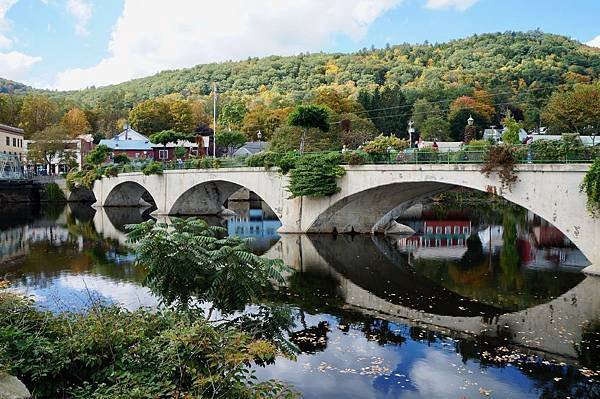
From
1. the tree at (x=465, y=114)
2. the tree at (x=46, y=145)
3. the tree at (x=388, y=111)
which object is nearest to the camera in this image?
the tree at (x=46, y=145)

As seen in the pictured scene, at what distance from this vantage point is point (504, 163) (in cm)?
2425

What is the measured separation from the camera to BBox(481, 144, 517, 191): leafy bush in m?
24.1

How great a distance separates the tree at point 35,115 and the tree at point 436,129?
192 feet

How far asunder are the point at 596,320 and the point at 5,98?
3797 inches

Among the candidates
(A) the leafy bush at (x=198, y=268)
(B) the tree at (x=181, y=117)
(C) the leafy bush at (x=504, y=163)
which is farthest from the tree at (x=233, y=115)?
(A) the leafy bush at (x=198, y=268)

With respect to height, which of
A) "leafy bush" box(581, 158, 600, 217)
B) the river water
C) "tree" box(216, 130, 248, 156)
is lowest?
the river water

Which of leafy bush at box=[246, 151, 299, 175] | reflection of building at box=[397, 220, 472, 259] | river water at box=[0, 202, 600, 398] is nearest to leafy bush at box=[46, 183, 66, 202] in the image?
river water at box=[0, 202, 600, 398]

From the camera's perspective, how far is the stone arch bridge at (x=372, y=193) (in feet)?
73.0

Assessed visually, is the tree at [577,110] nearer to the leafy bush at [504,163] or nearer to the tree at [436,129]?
the tree at [436,129]

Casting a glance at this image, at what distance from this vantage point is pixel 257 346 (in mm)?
8859

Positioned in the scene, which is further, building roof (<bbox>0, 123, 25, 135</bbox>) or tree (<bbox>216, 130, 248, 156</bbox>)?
tree (<bbox>216, 130, 248, 156</bbox>)

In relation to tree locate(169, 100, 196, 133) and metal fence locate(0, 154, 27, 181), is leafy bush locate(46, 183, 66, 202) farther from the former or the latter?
tree locate(169, 100, 196, 133)

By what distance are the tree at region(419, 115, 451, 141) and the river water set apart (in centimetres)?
3415

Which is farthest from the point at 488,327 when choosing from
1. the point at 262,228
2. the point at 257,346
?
the point at 262,228
